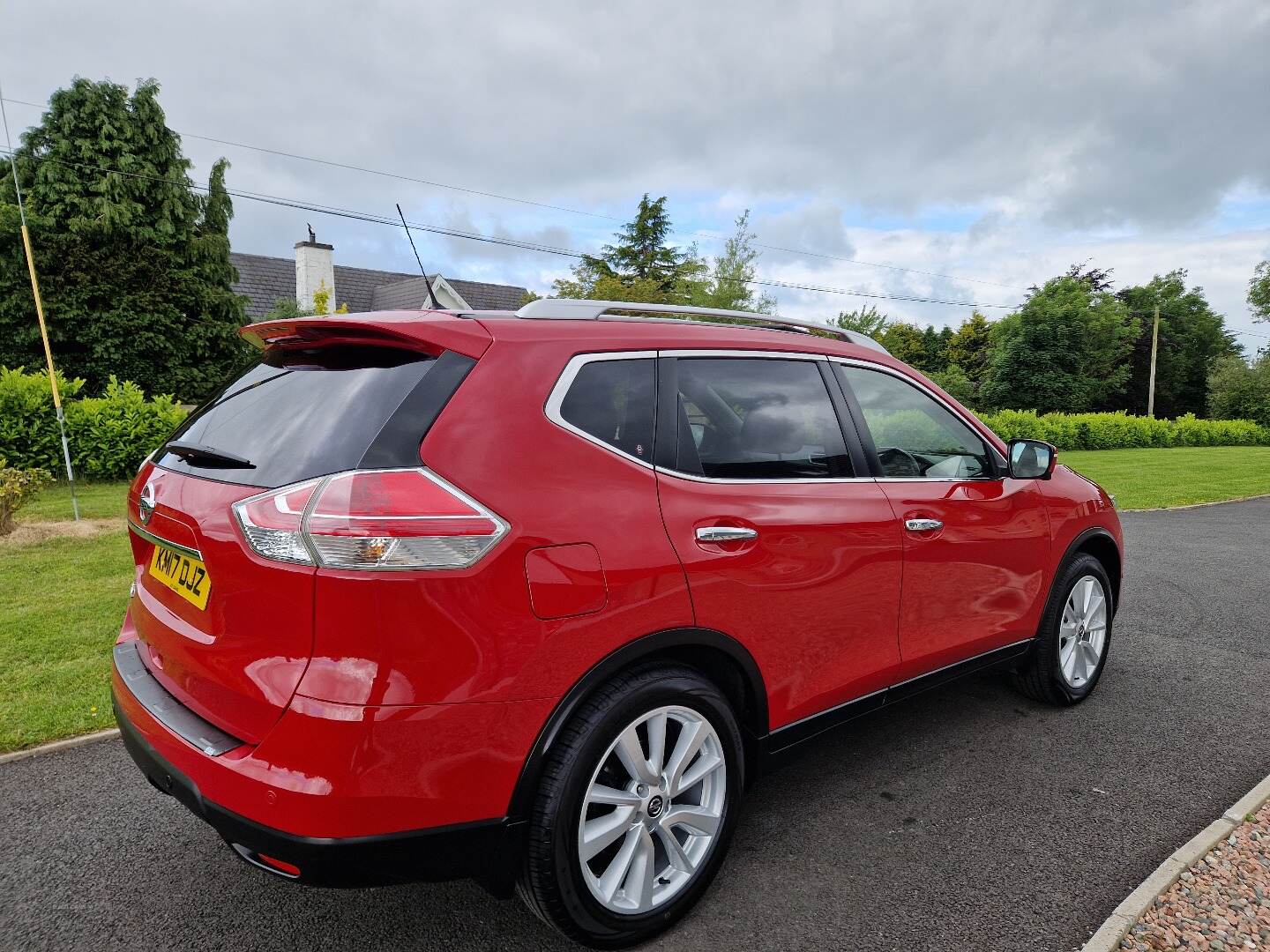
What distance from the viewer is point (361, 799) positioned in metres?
1.77

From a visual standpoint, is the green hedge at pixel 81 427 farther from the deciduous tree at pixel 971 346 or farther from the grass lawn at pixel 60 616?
the deciduous tree at pixel 971 346

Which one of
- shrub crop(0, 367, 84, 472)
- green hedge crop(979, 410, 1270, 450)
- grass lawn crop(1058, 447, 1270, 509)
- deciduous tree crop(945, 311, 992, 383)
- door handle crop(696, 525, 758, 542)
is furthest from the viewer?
deciduous tree crop(945, 311, 992, 383)

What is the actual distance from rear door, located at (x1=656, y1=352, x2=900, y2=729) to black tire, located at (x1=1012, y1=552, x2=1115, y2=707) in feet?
4.22

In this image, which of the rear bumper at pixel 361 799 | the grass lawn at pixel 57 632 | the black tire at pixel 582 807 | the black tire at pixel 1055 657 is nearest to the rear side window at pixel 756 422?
the black tire at pixel 582 807

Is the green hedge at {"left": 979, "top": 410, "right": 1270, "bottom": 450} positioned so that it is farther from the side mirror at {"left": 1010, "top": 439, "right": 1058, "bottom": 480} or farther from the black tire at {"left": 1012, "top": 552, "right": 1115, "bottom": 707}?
the side mirror at {"left": 1010, "top": 439, "right": 1058, "bottom": 480}

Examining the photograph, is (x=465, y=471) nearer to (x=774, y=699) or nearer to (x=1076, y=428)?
(x=774, y=699)

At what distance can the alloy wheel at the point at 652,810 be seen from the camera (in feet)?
7.02

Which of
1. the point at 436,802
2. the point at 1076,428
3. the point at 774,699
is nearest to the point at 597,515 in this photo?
the point at 436,802

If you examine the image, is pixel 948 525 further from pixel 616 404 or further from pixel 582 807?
pixel 582 807

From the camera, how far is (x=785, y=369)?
2879 millimetres

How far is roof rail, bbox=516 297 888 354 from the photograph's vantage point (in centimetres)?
236

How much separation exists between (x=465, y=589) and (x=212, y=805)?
836 millimetres

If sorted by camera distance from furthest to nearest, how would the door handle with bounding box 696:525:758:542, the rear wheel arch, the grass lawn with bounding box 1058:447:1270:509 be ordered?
the grass lawn with bounding box 1058:447:1270:509, the door handle with bounding box 696:525:758:542, the rear wheel arch

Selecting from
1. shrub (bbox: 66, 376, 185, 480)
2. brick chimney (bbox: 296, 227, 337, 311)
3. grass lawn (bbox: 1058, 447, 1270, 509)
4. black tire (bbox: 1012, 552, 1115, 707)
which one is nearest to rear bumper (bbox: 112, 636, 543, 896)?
black tire (bbox: 1012, 552, 1115, 707)
